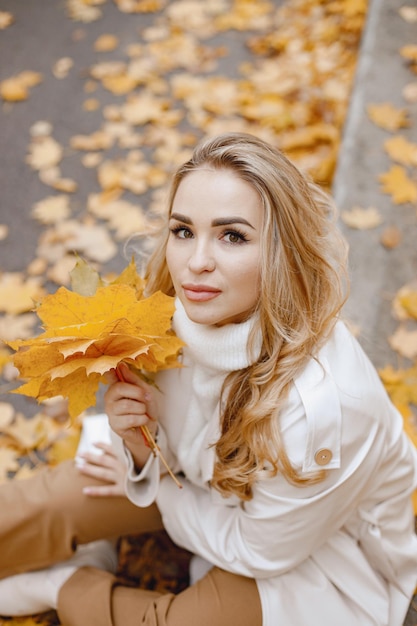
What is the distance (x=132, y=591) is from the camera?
178cm

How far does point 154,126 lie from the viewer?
345cm

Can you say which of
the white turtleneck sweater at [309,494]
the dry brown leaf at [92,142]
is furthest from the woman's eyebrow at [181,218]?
the dry brown leaf at [92,142]

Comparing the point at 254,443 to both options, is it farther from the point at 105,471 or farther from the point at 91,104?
the point at 91,104

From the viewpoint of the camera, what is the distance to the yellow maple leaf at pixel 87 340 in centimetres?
118

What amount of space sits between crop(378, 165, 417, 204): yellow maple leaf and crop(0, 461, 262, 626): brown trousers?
171 centimetres

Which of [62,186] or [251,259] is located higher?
[251,259]

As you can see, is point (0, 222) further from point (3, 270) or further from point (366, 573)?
point (366, 573)

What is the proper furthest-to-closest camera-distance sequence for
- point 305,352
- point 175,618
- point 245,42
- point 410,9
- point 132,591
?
point 245,42, point 410,9, point 132,591, point 175,618, point 305,352

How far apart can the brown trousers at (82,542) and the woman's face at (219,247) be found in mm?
786

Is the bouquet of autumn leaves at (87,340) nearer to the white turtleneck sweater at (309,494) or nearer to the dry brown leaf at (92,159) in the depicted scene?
the white turtleneck sweater at (309,494)

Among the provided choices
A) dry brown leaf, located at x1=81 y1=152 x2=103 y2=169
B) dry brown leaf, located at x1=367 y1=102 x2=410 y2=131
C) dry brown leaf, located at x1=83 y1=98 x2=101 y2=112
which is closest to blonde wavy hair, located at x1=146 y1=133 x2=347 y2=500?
dry brown leaf, located at x1=367 y1=102 x2=410 y2=131

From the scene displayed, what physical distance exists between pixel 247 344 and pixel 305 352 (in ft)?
0.46

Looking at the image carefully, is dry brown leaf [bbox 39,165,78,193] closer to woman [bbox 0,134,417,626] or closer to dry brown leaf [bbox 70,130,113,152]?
dry brown leaf [bbox 70,130,113,152]

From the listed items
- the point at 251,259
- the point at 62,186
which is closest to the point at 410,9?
the point at 62,186
